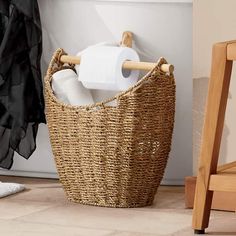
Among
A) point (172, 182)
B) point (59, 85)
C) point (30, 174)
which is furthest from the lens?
point (30, 174)

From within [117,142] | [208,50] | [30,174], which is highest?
[208,50]

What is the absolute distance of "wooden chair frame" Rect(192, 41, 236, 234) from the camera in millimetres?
2074

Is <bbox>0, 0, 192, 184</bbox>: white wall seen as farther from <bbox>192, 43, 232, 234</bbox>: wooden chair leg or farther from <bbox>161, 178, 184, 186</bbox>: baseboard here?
<bbox>192, 43, 232, 234</bbox>: wooden chair leg

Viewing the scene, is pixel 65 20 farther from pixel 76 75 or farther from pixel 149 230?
pixel 149 230

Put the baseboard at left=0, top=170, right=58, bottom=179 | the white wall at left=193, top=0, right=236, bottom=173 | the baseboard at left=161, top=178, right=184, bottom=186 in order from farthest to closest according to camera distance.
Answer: the baseboard at left=0, top=170, right=58, bottom=179 → the baseboard at left=161, top=178, right=184, bottom=186 → the white wall at left=193, top=0, right=236, bottom=173

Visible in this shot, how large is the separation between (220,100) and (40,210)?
65 cm

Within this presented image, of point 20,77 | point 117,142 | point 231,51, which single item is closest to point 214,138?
point 231,51

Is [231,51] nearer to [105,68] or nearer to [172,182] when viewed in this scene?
[105,68]

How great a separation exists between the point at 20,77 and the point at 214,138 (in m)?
0.84

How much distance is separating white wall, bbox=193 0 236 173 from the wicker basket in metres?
Result: 0.14

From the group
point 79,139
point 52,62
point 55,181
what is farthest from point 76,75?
point 55,181

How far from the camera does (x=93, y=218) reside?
2.30m

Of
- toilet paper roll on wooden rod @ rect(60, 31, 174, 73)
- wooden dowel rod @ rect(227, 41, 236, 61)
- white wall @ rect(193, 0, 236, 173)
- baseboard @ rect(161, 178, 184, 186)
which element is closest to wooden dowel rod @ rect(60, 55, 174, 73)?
toilet paper roll on wooden rod @ rect(60, 31, 174, 73)

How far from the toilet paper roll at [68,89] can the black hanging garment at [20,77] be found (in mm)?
181
